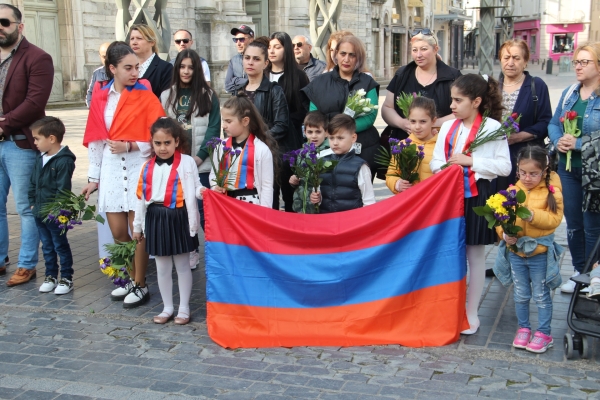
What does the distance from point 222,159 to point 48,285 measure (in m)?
2.24

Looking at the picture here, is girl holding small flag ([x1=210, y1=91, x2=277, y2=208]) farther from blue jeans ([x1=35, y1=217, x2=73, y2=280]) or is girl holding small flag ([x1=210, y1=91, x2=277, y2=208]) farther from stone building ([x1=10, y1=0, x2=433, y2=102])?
stone building ([x1=10, y1=0, x2=433, y2=102])

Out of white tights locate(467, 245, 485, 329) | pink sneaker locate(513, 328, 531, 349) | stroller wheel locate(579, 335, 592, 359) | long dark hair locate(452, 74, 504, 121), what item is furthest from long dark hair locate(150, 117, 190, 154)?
stroller wheel locate(579, 335, 592, 359)

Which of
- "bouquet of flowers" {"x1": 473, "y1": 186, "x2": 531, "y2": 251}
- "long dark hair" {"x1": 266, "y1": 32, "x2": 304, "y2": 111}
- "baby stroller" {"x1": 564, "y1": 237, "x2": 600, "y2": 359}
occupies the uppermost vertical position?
"long dark hair" {"x1": 266, "y1": 32, "x2": 304, "y2": 111}

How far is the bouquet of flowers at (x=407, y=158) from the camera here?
17.8 feet

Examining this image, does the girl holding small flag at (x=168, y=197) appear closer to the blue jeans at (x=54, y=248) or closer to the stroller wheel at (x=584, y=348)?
the blue jeans at (x=54, y=248)

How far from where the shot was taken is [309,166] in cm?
553

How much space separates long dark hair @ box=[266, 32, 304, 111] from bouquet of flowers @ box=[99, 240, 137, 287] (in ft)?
6.97

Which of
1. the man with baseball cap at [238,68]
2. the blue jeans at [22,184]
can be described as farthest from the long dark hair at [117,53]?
the blue jeans at [22,184]

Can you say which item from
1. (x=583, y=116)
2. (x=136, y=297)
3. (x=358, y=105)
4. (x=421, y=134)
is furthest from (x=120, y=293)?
(x=583, y=116)

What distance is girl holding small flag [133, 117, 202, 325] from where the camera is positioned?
222 inches

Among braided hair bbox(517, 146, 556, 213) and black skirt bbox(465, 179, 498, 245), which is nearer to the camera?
braided hair bbox(517, 146, 556, 213)

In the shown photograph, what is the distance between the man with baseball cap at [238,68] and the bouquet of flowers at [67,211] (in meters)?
1.81

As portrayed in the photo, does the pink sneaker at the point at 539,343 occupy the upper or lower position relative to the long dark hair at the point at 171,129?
lower

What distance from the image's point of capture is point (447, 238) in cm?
522
